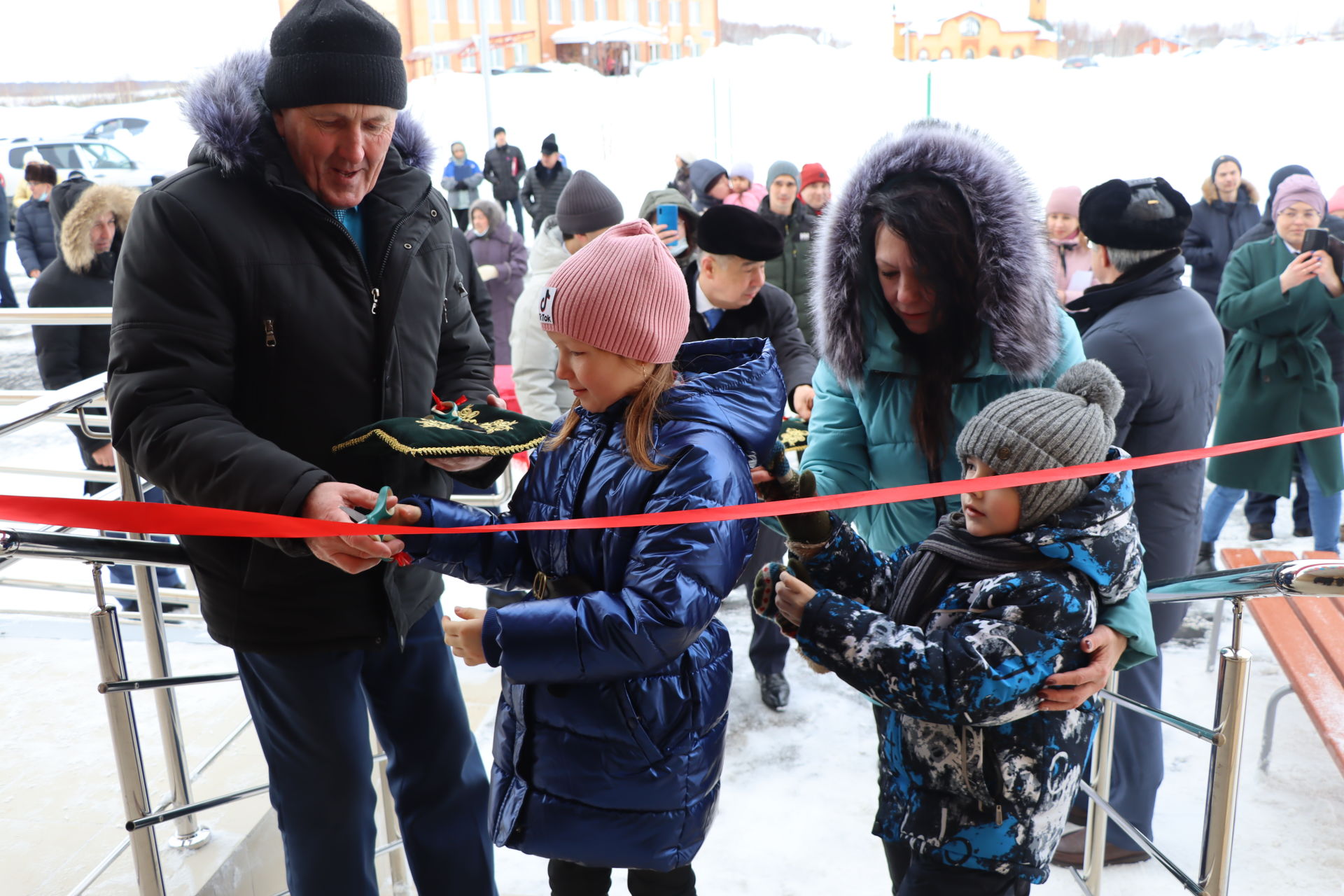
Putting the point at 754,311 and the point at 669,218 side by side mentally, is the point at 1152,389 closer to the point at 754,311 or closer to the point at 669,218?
the point at 754,311

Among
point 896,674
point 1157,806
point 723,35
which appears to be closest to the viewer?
point 896,674

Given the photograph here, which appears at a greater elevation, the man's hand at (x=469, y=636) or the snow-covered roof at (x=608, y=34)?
the snow-covered roof at (x=608, y=34)

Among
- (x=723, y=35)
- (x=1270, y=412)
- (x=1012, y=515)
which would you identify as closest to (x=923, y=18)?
(x=723, y=35)

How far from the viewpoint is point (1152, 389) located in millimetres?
2592

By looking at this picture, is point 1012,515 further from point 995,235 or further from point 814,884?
point 814,884

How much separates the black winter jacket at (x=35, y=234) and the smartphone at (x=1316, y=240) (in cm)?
904

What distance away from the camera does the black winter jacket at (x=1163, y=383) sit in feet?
8.50

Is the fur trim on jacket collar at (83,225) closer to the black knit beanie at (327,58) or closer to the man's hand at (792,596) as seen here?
the black knit beanie at (327,58)

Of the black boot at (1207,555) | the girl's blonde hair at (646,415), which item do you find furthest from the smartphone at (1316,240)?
the girl's blonde hair at (646,415)

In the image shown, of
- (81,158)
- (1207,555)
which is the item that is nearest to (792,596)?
(1207,555)

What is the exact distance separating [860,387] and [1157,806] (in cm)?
185

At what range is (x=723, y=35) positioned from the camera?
719 inches

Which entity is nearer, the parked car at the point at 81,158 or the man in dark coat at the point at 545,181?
the man in dark coat at the point at 545,181

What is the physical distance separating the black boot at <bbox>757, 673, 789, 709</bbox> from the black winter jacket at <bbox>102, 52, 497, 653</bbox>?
1919 mm
